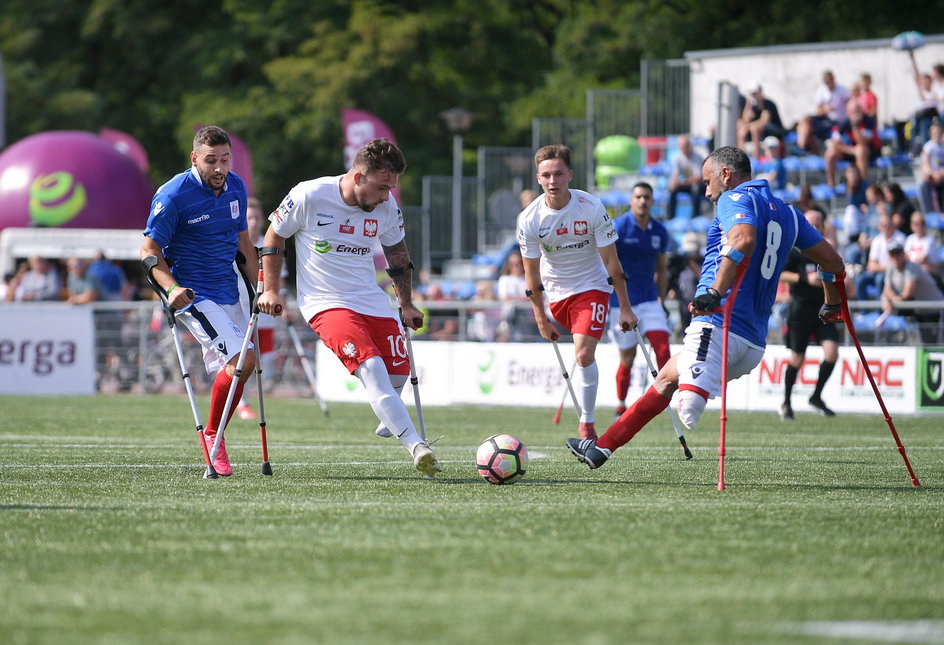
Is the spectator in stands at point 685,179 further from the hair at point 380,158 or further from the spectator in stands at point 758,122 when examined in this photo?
the hair at point 380,158

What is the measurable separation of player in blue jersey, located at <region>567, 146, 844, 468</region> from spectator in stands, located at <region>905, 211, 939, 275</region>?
11770 millimetres

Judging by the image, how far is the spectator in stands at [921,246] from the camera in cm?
2079

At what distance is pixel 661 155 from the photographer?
30609mm

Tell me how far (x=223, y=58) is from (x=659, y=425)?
33.3m

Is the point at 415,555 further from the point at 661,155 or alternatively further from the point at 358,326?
the point at 661,155

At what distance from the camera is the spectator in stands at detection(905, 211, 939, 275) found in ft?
68.2

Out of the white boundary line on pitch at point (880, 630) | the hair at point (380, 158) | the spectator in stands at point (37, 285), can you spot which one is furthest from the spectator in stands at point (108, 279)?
the white boundary line on pitch at point (880, 630)

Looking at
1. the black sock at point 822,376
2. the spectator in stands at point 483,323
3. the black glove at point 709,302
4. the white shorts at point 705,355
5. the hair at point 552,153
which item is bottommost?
the black sock at point 822,376

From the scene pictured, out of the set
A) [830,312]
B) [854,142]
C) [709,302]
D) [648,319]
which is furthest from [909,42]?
[709,302]

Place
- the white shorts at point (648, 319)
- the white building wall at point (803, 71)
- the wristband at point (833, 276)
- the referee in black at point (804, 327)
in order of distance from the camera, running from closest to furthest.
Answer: the wristband at point (833, 276)
the white shorts at point (648, 319)
the referee in black at point (804, 327)
the white building wall at point (803, 71)

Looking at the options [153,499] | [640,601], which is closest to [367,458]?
[153,499]

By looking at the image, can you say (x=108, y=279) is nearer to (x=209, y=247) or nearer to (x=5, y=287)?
(x=5, y=287)

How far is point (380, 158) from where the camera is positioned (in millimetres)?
9211

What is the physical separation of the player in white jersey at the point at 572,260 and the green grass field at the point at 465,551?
116cm
